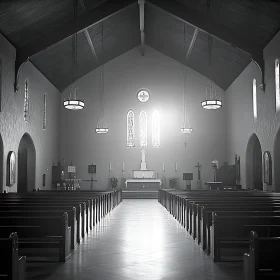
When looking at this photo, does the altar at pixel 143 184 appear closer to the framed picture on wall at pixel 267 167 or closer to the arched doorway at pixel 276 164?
the framed picture on wall at pixel 267 167

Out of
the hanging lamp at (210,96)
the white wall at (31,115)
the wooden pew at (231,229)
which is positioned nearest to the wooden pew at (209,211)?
the wooden pew at (231,229)

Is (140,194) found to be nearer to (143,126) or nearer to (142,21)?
(143,126)

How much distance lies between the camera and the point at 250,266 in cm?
369

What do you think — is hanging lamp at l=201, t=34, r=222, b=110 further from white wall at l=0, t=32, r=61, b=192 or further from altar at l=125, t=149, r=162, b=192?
white wall at l=0, t=32, r=61, b=192

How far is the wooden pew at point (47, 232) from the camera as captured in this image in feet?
18.5

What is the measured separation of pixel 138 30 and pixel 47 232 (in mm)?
16862

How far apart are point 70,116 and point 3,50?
33.4 feet

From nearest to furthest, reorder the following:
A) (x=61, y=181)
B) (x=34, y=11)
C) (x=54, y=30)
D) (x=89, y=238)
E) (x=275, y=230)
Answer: (x=275, y=230)
(x=89, y=238)
(x=34, y=11)
(x=54, y=30)
(x=61, y=181)

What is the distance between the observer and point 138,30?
21141 millimetres

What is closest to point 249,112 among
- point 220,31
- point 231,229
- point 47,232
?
point 220,31

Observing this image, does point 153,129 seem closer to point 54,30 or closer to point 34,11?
point 54,30

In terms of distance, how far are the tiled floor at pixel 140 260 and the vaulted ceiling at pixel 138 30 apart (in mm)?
7960

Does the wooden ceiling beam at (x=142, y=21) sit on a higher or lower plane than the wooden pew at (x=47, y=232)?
higher

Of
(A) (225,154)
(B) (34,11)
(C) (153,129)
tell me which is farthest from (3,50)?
(A) (225,154)
